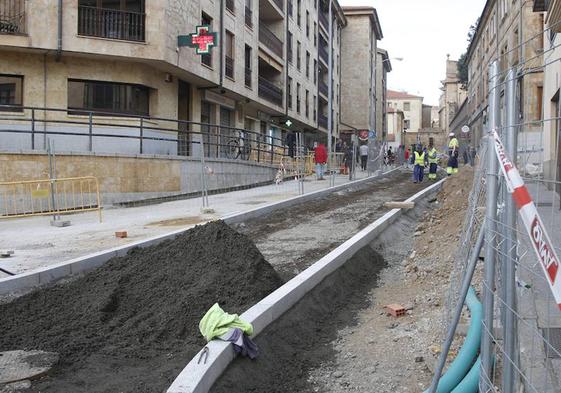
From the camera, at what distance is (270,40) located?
32.8 metres

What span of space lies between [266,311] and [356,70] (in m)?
55.2

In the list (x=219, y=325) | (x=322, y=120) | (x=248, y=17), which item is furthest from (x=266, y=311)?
(x=322, y=120)

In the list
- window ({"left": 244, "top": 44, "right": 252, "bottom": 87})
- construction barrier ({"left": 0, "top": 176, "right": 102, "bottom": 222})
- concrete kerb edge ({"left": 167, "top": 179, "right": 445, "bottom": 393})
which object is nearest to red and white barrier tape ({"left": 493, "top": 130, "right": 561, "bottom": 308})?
concrete kerb edge ({"left": 167, "top": 179, "right": 445, "bottom": 393})

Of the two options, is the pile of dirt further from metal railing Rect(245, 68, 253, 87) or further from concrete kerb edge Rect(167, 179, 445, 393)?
metal railing Rect(245, 68, 253, 87)

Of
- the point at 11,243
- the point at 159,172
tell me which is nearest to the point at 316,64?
the point at 159,172

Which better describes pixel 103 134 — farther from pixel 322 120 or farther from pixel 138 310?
pixel 322 120

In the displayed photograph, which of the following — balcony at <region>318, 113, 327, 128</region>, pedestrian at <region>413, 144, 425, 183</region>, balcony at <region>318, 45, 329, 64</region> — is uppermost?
balcony at <region>318, 45, 329, 64</region>

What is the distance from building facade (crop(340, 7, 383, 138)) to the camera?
5728cm

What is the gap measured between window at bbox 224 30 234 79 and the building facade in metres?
A: 31.8

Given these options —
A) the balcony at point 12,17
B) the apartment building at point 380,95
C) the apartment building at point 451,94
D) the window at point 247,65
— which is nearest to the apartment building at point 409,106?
the apartment building at point 451,94

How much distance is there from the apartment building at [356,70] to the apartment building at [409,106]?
53.7 metres

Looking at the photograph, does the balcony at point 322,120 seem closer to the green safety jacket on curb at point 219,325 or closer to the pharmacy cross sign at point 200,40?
the pharmacy cross sign at point 200,40

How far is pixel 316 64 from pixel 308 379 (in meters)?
43.0

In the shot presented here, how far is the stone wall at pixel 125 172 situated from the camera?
1495 cm
